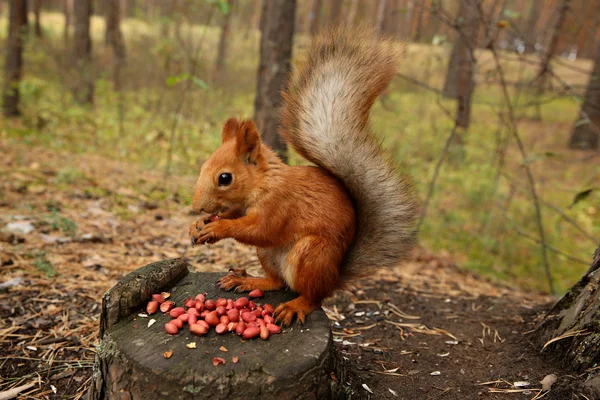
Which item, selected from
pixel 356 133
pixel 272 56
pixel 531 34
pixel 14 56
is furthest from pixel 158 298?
pixel 531 34

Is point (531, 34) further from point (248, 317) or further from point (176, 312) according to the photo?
point (176, 312)

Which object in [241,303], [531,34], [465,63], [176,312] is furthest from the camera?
[531,34]

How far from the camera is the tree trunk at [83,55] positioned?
665cm

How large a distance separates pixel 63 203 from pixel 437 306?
8.49 feet

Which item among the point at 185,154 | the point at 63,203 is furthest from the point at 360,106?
the point at 185,154

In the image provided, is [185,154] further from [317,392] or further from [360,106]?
[317,392]

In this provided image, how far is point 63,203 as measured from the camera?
323 cm

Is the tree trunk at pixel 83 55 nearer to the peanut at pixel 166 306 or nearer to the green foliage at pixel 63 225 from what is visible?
the green foliage at pixel 63 225

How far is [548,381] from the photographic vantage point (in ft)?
4.98

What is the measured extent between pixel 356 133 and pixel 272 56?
2.16 m

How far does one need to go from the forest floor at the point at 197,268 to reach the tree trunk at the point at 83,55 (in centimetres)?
334

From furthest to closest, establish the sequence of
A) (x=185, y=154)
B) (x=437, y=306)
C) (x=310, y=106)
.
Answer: (x=185, y=154)
(x=437, y=306)
(x=310, y=106)

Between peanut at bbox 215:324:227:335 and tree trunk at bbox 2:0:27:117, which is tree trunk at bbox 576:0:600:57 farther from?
tree trunk at bbox 2:0:27:117

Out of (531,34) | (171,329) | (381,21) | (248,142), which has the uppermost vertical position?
(531,34)
